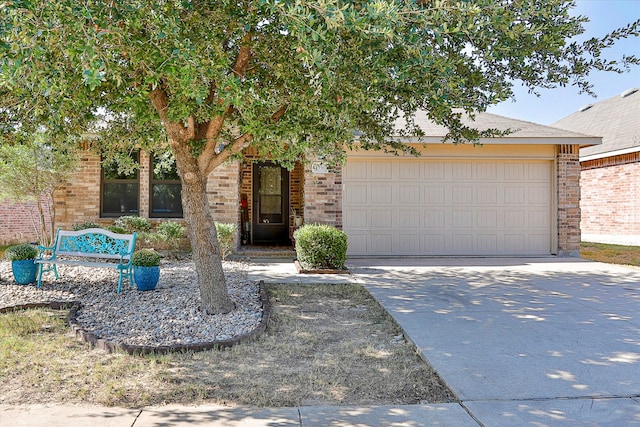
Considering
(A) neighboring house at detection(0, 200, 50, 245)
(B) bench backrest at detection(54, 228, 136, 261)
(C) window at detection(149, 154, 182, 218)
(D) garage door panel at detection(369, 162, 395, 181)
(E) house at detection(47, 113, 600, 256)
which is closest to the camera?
(B) bench backrest at detection(54, 228, 136, 261)

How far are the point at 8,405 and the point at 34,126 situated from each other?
3.91m

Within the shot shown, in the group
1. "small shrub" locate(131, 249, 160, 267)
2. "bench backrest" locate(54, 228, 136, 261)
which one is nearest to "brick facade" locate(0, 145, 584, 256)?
"bench backrest" locate(54, 228, 136, 261)

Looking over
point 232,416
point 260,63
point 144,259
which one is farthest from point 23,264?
point 232,416

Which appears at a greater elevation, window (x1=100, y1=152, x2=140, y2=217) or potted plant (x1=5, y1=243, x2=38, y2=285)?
window (x1=100, y1=152, x2=140, y2=217)

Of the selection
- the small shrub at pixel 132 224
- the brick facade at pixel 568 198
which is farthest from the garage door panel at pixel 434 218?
the small shrub at pixel 132 224

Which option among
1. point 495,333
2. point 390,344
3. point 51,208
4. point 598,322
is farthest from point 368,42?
point 51,208

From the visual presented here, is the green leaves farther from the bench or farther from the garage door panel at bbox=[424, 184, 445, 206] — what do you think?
the garage door panel at bbox=[424, 184, 445, 206]

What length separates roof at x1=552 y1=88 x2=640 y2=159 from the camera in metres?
15.4

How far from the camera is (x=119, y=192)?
10867mm

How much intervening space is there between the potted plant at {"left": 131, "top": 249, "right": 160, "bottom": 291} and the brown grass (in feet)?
4.73

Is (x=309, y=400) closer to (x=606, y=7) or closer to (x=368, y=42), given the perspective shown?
(x=368, y=42)

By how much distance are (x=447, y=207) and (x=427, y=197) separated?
55 centimetres

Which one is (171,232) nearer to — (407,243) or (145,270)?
(145,270)

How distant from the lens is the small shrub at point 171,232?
31.9ft
